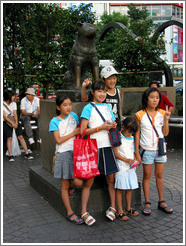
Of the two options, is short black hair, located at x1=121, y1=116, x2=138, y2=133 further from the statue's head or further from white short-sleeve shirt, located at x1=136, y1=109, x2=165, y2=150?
the statue's head

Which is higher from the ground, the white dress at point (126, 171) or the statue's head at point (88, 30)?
the statue's head at point (88, 30)

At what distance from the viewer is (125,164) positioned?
13.5 feet

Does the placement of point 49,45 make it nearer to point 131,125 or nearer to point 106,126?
point 131,125

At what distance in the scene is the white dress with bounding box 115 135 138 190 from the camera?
A: 13.3 feet

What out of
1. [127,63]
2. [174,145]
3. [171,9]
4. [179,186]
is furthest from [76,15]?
[171,9]

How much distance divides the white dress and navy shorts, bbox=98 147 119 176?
0.12m

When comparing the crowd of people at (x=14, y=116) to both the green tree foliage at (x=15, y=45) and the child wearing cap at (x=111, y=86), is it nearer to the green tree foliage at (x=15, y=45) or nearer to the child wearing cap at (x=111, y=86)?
the green tree foliage at (x=15, y=45)

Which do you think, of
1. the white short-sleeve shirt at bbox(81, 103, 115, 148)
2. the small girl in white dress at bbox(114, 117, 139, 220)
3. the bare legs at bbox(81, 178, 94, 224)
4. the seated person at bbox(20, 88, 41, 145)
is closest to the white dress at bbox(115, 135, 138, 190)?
the small girl in white dress at bbox(114, 117, 139, 220)

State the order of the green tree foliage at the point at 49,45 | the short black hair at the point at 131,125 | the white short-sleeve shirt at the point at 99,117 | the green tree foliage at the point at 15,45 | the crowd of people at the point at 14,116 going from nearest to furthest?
1. the white short-sleeve shirt at the point at 99,117
2. the short black hair at the point at 131,125
3. the crowd of people at the point at 14,116
4. the green tree foliage at the point at 15,45
5. the green tree foliage at the point at 49,45

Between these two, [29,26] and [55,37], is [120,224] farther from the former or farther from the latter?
[55,37]

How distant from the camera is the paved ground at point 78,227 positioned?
3580 mm

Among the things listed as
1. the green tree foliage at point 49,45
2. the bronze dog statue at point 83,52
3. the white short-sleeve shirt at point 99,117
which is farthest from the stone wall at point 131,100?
the white short-sleeve shirt at point 99,117

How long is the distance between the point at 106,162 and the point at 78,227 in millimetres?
871

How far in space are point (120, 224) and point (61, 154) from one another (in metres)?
1.15
